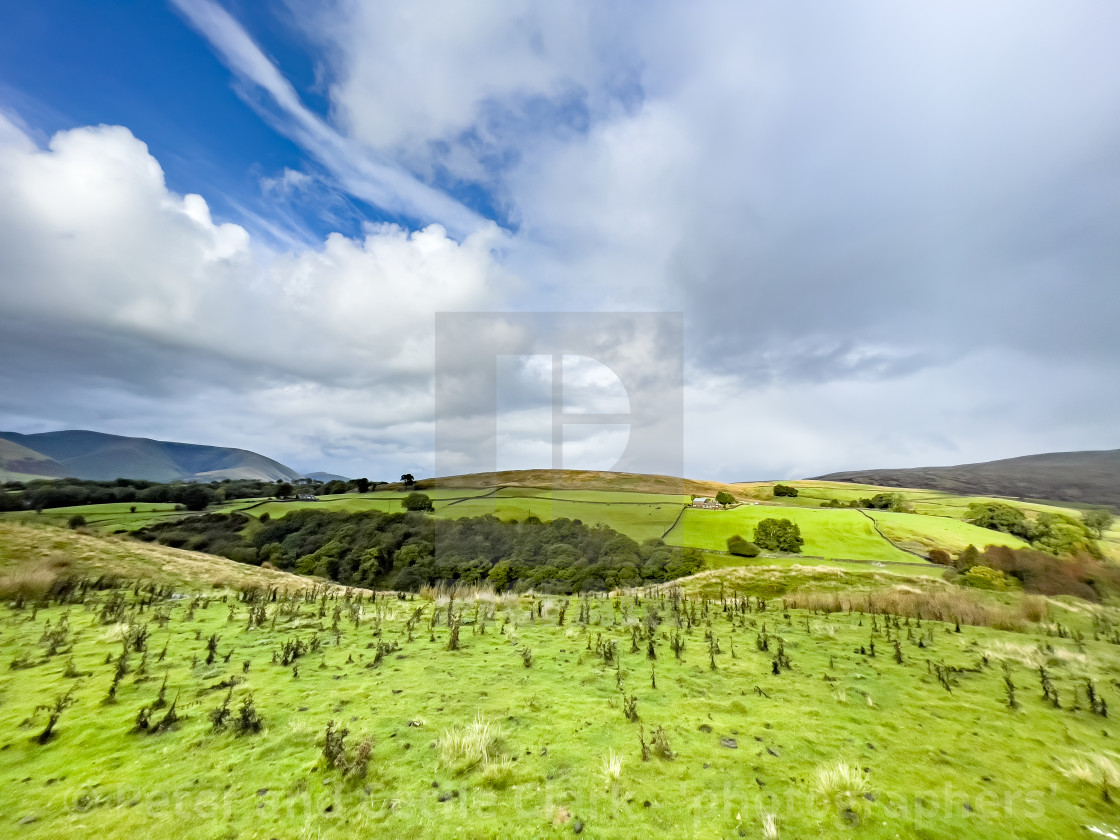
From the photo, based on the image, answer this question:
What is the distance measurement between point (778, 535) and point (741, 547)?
497 cm

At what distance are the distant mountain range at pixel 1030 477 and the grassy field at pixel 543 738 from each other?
14196 cm

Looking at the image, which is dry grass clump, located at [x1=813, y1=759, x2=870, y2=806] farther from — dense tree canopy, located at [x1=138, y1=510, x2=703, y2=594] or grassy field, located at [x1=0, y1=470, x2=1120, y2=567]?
grassy field, located at [x1=0, y1=470, x2=1120, y2=567]

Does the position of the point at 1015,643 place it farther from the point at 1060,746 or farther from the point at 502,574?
the point at 502,574

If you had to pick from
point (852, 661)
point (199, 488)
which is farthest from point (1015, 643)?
point (199, 488)

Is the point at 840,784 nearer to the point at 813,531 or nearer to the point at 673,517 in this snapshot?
the point at 813,531

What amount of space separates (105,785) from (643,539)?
45.0 metres

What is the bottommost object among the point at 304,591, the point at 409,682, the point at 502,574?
the point at 502,574

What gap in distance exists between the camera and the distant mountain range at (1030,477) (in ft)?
359

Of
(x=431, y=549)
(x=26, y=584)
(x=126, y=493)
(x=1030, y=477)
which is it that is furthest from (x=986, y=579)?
(x=1030, y=477)

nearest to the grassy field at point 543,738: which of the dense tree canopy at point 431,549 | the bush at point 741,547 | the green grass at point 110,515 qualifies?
the dense tree canopy at point 431,549

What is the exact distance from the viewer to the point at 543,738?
6035 millimetres

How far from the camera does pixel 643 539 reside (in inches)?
1838

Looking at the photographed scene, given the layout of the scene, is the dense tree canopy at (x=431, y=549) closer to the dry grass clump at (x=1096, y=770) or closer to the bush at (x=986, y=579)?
the bush at (x=986, y=579)

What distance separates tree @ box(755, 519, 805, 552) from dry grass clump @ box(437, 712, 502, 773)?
4616 centimetres
